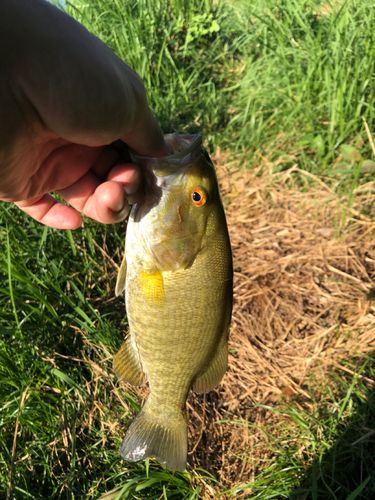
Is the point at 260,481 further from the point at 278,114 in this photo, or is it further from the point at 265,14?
the point at 265,14

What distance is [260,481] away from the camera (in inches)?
87.0

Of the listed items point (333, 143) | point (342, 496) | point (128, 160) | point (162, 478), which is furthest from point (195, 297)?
point (333, 143)

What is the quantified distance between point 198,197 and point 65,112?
2.13ft

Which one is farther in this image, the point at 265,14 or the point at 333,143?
the point at 265,14

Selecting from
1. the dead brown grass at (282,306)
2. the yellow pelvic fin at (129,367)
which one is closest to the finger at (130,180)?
the yellow pelvic fin at (129,367)

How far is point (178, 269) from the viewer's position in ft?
5.57

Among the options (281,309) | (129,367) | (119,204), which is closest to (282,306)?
(281,309)

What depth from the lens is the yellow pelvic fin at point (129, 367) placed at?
1936mm

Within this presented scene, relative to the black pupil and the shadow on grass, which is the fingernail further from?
the shadow on grass

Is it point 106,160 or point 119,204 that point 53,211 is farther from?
point 119,204

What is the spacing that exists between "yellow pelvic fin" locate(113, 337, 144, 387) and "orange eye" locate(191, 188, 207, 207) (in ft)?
2.80

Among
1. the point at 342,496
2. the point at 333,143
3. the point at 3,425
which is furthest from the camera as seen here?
the point at 333,143

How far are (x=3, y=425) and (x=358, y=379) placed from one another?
2388mm

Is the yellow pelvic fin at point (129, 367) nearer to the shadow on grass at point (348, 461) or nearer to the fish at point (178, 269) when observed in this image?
the fish at point (178, 269)
